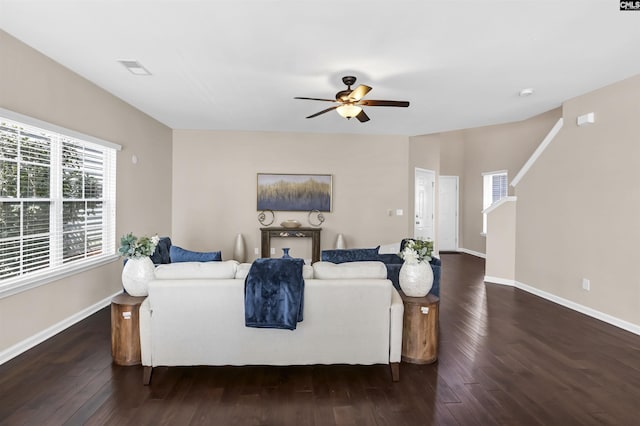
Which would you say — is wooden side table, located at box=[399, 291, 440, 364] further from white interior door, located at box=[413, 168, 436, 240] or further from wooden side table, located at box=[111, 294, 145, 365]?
white interior door, located at box=[413, 168, 436, 240]

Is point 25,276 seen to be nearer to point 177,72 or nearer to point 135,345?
point 135,345

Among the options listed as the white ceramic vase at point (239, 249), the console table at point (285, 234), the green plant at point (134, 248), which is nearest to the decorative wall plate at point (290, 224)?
the console table at point (285, 234)

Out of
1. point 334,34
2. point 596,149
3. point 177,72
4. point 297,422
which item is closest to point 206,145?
point 177,72

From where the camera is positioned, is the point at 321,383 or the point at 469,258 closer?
the point at 321,383

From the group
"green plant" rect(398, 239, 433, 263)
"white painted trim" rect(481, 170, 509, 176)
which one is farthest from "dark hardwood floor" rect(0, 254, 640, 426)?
"white painted trim" rect(481, 170, 509, 176)

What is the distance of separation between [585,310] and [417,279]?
115 inches

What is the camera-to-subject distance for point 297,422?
212 cm

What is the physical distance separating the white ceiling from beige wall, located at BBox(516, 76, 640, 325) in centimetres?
44

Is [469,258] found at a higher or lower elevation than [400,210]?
lower

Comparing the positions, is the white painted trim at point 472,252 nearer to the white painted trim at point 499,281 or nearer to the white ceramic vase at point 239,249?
the white painted trim at point 499,281

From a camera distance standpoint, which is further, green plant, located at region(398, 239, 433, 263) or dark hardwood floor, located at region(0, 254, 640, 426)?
green plant, located at region(398, 239, 433, 263)

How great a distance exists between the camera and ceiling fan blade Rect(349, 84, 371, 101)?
10.8 feet

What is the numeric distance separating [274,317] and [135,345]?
4.18ft

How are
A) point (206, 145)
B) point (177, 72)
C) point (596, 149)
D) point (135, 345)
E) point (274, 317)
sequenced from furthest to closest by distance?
point (206, 145) < point (596, 149) < point (177, 72) < point (135, 345) < point (274, 317)
